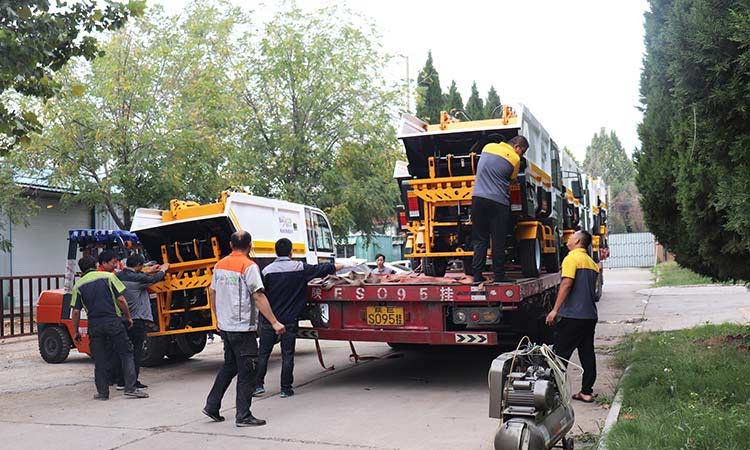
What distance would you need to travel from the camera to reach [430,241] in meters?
10.4

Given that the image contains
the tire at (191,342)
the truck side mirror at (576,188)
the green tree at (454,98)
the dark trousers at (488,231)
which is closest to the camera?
the dark trousers at (488,231)

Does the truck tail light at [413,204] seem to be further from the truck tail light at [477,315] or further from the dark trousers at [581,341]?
the dark trousers at [581,341]

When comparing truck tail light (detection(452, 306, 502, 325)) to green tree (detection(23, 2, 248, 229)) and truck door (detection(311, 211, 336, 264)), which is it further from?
green tree (detection(23, 2, 248, 229))

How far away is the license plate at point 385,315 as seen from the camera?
30.4 ft

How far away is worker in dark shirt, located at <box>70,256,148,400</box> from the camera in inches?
380

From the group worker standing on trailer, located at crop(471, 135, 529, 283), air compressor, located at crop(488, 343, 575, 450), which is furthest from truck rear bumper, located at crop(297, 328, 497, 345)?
air compressor, located at crop(488, 343, 575, 450)

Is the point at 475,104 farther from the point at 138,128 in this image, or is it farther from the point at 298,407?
the point at 298,407

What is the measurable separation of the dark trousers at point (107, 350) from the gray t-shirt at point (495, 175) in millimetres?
4719

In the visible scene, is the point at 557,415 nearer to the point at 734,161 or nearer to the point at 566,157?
the point at 734,161

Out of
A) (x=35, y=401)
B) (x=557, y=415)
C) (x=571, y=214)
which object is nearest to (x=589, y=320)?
(x=557, y=415)

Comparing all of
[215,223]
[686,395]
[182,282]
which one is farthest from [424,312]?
[182,282]

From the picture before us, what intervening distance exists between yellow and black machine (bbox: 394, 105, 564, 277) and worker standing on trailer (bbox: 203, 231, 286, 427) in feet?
10.2

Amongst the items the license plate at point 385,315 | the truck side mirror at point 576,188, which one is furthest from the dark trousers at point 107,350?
the truck side mirror at point 576,188

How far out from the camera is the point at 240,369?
25.6 ft
